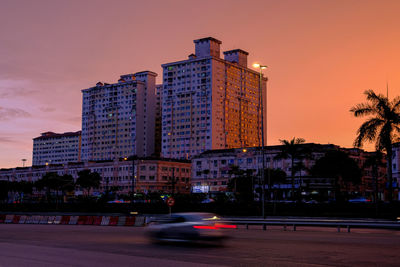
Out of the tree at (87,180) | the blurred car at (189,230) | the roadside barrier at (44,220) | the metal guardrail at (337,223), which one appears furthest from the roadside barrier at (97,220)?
the tree at (87,180)

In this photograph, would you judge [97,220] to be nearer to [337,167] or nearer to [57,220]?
[57,220]

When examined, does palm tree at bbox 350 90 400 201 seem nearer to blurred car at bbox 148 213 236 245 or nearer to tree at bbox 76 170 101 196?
blurred car at bbox 148 213 236 245

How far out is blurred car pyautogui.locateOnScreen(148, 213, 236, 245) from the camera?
18.7 m

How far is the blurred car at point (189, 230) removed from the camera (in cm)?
1872

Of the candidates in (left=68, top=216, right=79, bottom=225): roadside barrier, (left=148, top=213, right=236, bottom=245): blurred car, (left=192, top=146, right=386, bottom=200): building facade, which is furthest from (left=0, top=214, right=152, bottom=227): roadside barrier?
(left=192, top=146, right=386, bottom=200): building facade

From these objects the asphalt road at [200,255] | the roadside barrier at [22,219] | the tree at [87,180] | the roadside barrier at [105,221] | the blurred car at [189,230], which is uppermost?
the tree at [87,180]

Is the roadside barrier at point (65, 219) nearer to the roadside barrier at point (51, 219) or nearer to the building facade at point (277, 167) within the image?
the roadside barrier at point (51, 219)

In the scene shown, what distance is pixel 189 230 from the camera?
61.9ft

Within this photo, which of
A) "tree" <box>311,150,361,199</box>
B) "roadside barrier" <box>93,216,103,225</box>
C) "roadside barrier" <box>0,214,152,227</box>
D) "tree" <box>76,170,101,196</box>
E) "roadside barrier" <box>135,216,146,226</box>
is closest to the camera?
"roadside barrier" <box>135,216,146,226</box>

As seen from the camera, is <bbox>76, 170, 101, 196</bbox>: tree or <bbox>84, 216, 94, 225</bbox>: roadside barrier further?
<bbox>76, 170, 101, 196</bbox>: tree

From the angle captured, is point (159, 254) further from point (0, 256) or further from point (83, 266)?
point (0, 256)

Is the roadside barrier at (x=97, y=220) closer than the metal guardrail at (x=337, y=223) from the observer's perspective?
No

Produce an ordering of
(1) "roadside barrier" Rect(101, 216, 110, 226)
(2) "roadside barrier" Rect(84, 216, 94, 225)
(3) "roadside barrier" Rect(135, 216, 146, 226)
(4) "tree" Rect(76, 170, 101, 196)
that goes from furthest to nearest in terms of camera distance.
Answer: (4) "tree" Rect(76, 170, 101, 196) < (2) "roadside barrier" Rect(84, 216, 94, 225) < (1) "roadside barrier" Rect(101, 216, 110, 226) < (3) "roadside barrier" Rect(135, 216, 146, 226)

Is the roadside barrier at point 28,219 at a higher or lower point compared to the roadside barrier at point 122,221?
lower
